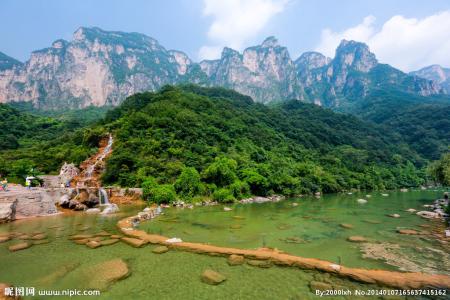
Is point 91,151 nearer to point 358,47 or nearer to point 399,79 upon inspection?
point 399,79

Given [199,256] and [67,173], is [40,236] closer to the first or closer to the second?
[199,256]

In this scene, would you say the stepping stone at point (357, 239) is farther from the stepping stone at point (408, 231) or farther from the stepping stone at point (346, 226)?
the stepping stone at point (408, 231)

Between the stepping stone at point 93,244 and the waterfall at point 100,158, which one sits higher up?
the waterfall at point 100,158

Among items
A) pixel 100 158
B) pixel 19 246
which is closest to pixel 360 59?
pixel 100 158

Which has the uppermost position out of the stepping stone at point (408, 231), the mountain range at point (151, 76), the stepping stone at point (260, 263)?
the mountain range at point (151, 76)

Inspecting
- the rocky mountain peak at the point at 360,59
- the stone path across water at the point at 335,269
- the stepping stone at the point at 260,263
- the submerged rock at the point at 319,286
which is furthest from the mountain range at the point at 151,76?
the submerged rock at the point at 319,286
